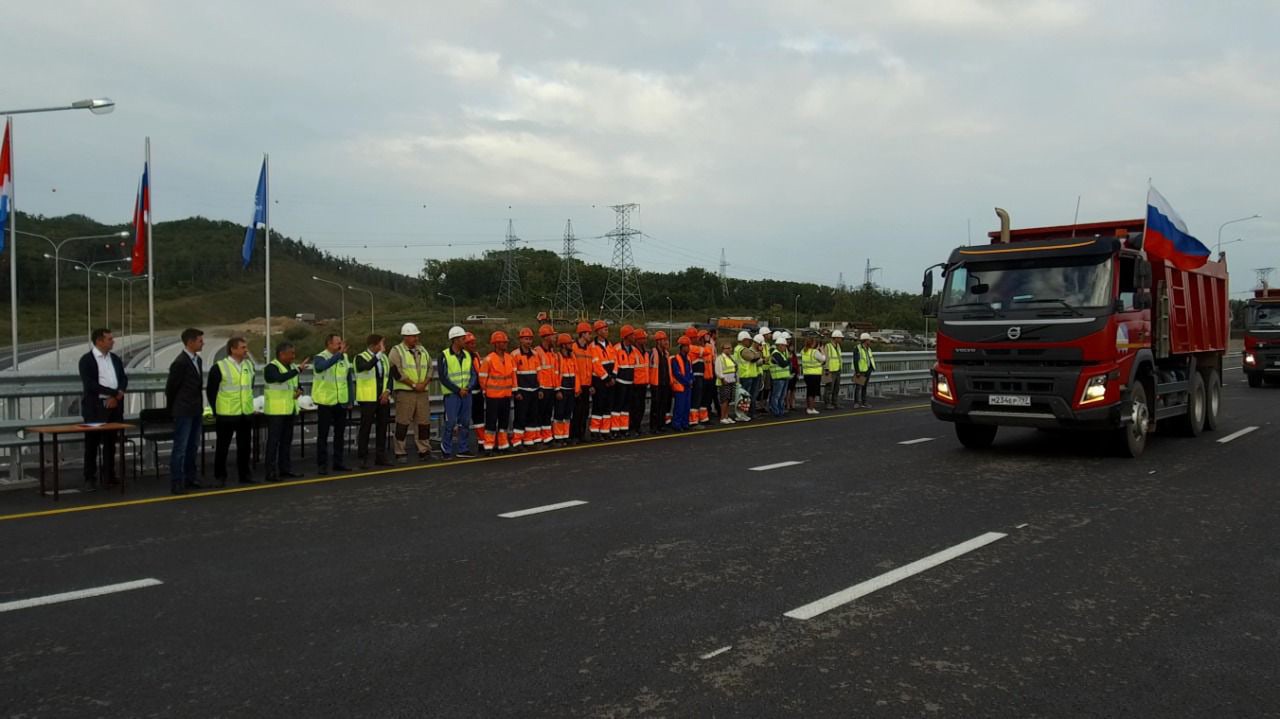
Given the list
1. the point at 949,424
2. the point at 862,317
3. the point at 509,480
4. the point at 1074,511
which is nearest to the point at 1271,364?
the point at 949,424

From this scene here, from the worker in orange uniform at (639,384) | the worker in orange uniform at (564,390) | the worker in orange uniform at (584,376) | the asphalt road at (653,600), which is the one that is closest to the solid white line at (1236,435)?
the asphalt road at (653,600)

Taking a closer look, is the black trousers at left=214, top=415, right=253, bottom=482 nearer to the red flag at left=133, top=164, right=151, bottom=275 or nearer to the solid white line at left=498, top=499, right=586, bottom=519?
the solid white line at left=498, top=499, right=586, bottom=519

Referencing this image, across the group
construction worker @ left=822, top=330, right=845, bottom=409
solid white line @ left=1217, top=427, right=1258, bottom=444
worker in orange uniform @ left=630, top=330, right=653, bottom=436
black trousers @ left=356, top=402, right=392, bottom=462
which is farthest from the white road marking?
construction worker @ left=822, top=330, right=845, bottom=409

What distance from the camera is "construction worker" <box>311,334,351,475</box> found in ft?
37.0

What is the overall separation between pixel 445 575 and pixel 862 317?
98392 millimetres

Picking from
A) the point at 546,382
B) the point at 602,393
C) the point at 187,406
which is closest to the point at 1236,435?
the point at 602,393

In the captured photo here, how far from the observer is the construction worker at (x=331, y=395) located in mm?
11289

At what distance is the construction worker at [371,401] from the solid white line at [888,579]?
7.61 meters

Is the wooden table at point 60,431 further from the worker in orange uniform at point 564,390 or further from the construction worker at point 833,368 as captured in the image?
the construction worker at point 833,368

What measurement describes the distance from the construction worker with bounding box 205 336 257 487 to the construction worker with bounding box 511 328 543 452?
3.89 m

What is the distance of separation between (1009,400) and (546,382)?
6576 mm

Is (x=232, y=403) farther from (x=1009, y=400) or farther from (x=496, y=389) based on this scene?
(x=1009, y=400)

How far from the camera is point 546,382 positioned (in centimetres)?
1367

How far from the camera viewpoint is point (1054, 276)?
1138 centimetres
